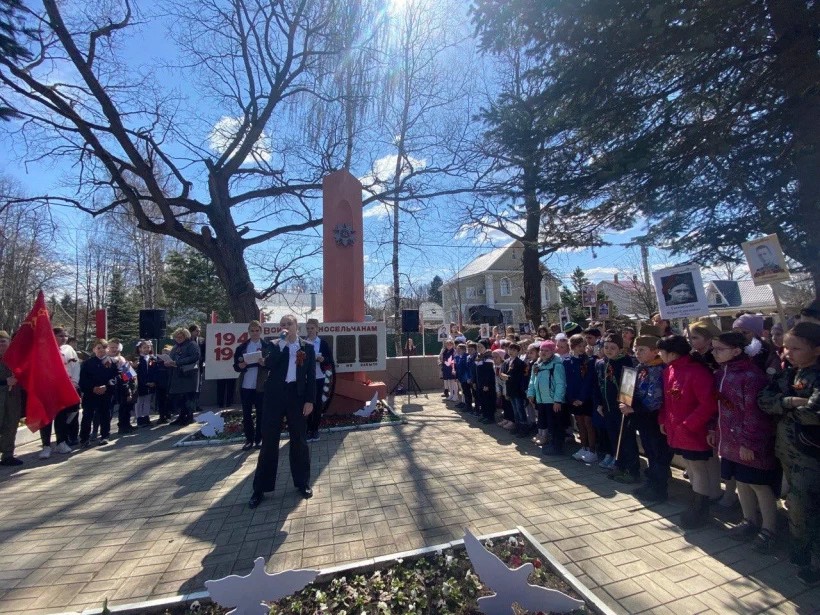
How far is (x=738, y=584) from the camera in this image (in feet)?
9.35

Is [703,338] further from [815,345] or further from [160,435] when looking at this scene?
[160,435]

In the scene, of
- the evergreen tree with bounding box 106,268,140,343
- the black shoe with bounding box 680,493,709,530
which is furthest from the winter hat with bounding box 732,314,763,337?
the evergreen tree with bounding box 106,268,140,343

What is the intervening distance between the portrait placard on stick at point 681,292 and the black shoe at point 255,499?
584 cm

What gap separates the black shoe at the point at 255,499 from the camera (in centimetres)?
443

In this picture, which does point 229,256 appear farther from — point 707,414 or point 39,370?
Answer: point 707,414

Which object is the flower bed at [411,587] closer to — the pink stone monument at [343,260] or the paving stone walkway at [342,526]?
the paving stone walkway at [342,526]

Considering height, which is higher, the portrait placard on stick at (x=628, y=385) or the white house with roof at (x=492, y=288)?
the white house with roof at (x=492, y=288)

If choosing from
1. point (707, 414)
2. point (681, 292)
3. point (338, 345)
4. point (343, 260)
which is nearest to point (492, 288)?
point (343, 260)

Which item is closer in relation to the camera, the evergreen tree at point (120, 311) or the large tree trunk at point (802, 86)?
the large tree trunk at point (802, 86)

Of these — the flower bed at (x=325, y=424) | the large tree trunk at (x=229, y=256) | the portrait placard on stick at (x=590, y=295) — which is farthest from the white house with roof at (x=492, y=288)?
the flower bed at (x=325, y=424)

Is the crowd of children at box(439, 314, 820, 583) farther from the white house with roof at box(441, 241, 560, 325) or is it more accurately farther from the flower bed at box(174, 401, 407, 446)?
the white house with roof at box(441, 241, 560, 325)

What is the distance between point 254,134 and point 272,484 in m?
10.3

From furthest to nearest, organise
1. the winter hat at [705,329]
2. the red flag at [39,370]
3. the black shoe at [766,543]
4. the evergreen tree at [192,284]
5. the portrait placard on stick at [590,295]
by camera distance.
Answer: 1. the evergreen tree at [192,284]
2. the portrait placard on stick at [590,295]
3. the red flag at [39,370]
4. the winter hat at [705,329]
5. the black shoe at [766,543]

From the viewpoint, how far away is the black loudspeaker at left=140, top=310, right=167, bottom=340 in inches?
440
